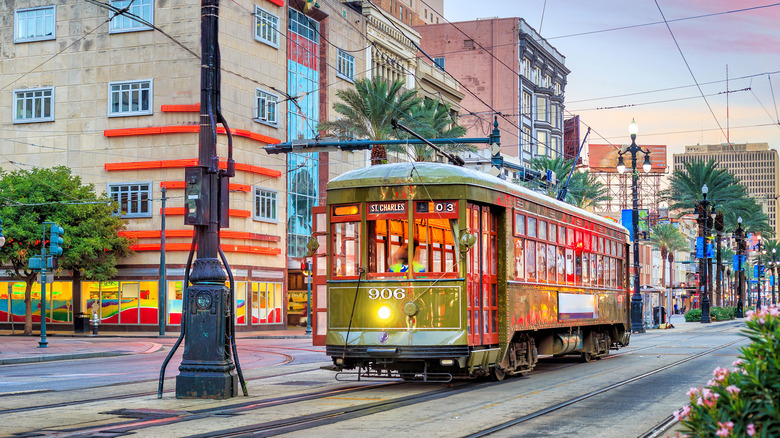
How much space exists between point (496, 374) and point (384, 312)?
110 inches

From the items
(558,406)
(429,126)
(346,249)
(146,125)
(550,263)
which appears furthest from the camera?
(146,125)

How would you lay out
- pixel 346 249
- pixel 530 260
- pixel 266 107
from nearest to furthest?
1. pixel 346 249
2. pixel 530 260
3. pixel 266 107

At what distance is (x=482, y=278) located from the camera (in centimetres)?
1609

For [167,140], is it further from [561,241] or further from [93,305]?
[561,241]

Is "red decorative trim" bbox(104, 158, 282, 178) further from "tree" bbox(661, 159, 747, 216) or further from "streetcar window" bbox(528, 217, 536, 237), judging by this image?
"tree" bbox(661, 159, 747, 216)

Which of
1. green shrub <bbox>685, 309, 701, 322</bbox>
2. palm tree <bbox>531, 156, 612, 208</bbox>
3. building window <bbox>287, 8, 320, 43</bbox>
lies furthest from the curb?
green shrub <bbox>685, 309, 701, 322</bbox>

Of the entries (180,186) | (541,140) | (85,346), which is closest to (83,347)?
(85,346)

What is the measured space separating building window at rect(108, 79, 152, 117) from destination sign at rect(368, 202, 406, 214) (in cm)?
3405

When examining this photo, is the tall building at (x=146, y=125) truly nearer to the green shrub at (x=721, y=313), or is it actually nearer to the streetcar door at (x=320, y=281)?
the streetcar door at (x=320, y=281)

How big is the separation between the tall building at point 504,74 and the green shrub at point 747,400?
3171 inches

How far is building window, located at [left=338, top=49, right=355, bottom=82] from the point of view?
2307 inches

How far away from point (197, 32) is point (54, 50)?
8.95 metres

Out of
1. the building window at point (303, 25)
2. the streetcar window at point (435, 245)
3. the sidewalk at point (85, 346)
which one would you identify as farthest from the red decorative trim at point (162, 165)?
the streetcar window at point (435, 245)

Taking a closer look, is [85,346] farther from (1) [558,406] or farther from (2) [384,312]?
(1) [558,406]
